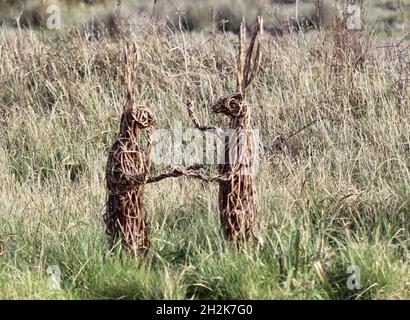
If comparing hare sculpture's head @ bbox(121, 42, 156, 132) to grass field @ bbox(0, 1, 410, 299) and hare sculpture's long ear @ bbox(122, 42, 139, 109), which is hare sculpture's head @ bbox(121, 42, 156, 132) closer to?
hare sculpture's long ear @ bbox(122, 42, 139, 109)

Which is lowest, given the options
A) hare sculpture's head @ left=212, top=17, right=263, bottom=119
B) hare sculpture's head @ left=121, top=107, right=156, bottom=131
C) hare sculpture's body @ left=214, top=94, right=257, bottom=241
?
hare sculpture's body @ left=214, top=94, right=257, bottom=241

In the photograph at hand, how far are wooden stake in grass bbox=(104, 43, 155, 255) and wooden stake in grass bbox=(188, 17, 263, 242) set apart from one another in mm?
305

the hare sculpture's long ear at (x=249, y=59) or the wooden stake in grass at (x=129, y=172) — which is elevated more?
the hare sculpture's long ear at (x=249, y=59)

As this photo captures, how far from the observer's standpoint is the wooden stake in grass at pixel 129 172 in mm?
4602

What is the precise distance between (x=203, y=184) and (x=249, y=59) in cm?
148

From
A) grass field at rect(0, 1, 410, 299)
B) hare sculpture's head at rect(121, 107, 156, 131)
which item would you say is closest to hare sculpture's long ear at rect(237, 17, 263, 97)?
hare sculpture's head at rect(121, 107, 156, 131)

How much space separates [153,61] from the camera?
8.13m

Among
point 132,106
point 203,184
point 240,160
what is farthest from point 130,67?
point 203,184

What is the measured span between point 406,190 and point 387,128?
4.45 ft

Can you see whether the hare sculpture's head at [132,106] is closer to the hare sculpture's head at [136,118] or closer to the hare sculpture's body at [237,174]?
the hare sculpture's head at [136,118]

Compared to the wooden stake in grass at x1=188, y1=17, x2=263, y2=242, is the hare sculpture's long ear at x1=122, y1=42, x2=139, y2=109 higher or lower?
higher

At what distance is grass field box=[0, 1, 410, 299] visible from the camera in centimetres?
445

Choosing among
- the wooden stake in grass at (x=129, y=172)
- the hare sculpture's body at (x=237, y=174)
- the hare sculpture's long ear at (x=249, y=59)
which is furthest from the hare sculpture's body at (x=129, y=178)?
the hare sculpture's long ear at (x=249, y=59)

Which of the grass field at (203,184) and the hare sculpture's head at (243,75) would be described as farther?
the hare sculpture's head at (243,75)
